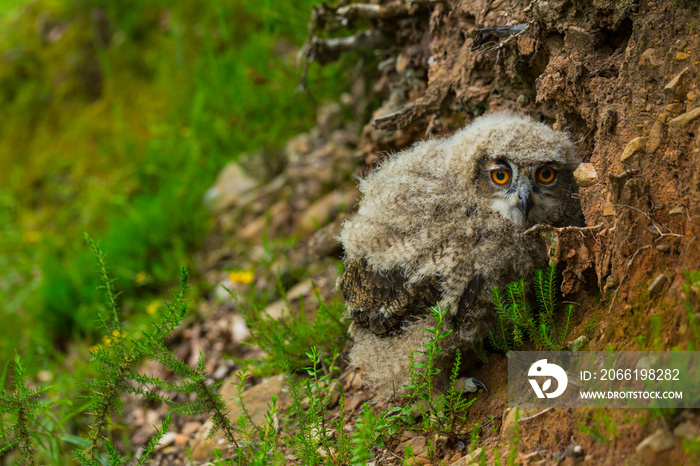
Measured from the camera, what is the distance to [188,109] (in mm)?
6836

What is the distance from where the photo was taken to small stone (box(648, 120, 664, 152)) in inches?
77.7

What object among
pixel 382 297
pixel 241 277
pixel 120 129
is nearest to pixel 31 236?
pixel 120 129

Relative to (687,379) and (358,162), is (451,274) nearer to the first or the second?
(687,379)

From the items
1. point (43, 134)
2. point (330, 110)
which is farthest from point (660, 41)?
point (43, 134)

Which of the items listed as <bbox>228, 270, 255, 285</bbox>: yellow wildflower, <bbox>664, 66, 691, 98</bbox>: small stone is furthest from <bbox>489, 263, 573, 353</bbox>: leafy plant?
<bbox>228, 270, 255, 285</bbox>: yellow wildflower

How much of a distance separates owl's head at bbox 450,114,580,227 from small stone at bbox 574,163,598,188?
0.40 ft

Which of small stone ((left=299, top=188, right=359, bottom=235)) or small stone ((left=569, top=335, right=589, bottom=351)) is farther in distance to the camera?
small stone ((left=299, top=188, right=359, bottom=235))

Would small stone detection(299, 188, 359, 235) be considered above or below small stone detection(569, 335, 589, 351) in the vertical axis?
below

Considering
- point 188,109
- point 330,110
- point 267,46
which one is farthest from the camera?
point 188,109

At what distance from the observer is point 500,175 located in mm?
2525

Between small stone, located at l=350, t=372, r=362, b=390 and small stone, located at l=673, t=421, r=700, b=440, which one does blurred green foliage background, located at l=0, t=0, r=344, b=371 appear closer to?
small stone, located at l=350, t=372, r=362, b=390

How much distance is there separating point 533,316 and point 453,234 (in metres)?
0.56

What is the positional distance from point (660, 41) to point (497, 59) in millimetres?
870

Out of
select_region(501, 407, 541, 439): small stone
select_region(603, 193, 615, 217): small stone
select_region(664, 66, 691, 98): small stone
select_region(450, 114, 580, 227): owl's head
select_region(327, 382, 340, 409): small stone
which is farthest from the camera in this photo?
select_region(327, 382, 340, 409): small stone
